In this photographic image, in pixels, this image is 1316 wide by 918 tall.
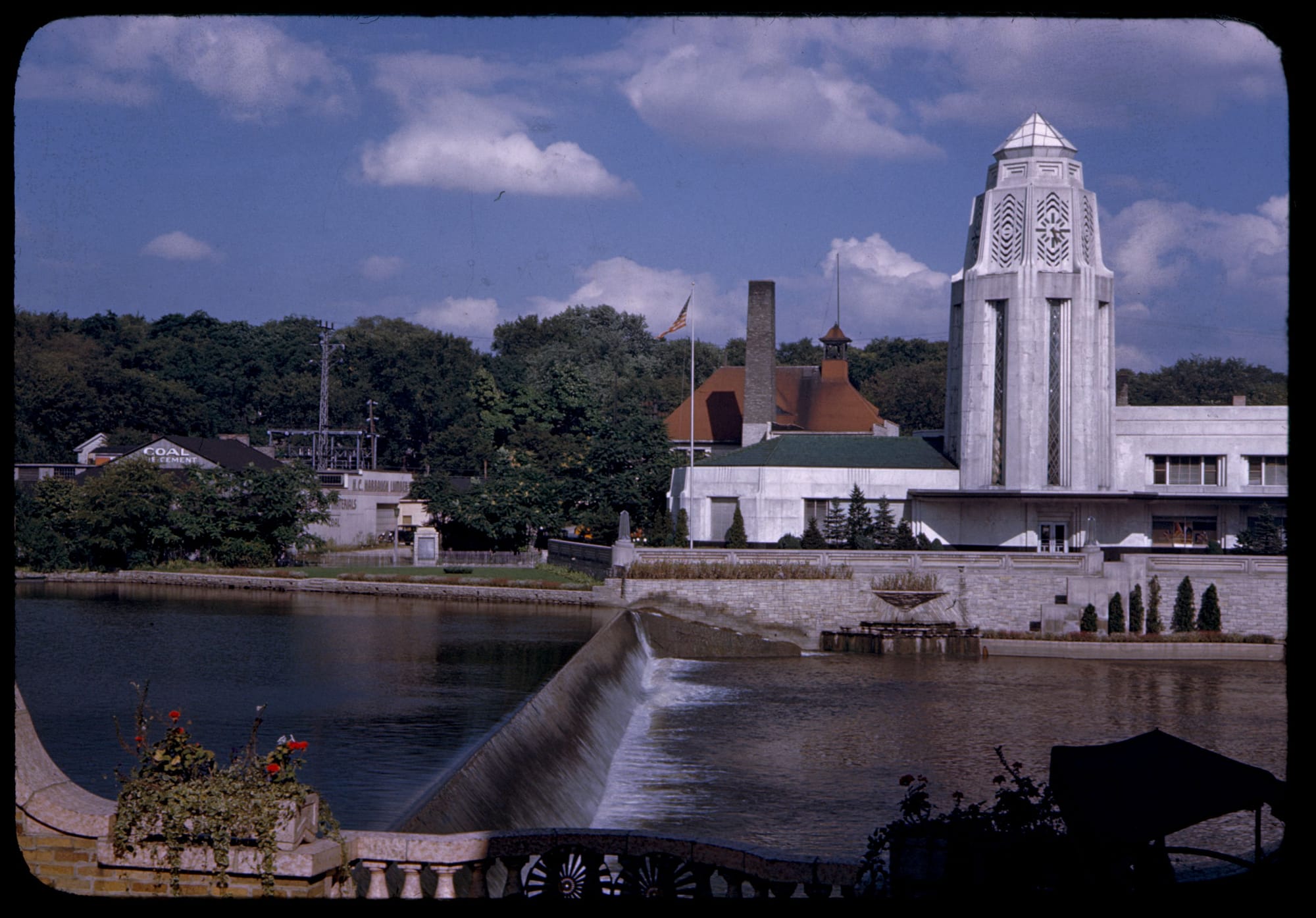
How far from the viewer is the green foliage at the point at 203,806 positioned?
7.55 meters

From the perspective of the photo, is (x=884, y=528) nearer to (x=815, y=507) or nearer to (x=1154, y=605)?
(x=815, y=507)

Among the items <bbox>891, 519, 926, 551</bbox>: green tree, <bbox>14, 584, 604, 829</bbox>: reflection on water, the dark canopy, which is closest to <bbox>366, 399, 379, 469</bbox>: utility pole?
<bbox>14, 584, 604, 829</bbox>: reflection on water

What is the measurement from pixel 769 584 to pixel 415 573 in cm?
1547

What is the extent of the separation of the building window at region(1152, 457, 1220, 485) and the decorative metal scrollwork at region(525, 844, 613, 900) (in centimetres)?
5107

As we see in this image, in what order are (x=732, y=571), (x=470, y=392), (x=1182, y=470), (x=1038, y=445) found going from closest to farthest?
(x=732, y=571)
(x=1038, y=445)
(x=1182, y=470)
(x=470, y=392)

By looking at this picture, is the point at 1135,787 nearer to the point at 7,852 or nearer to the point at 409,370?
the point at 7,852

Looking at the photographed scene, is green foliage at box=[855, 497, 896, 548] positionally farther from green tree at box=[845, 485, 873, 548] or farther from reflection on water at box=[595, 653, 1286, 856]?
reflection on water at box=[595, 653, 1286, 856]

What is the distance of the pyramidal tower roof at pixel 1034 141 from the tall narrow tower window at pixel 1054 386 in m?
6.26

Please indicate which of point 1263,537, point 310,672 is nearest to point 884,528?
point 1263,537

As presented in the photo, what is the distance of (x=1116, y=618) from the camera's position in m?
44.1

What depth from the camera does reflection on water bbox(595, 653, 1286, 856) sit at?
2062 centimetres

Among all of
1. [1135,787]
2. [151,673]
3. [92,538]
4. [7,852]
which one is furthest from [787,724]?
[92,538]

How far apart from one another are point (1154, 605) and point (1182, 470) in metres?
12.8

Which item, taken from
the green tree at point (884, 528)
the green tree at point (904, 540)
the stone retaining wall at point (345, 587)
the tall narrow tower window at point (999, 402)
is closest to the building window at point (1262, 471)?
the tall narrow tower window at point (999, 402)
